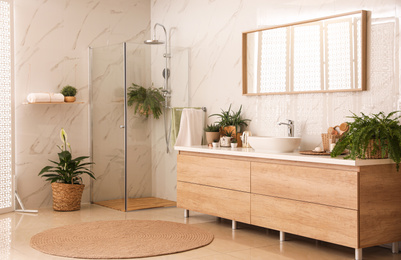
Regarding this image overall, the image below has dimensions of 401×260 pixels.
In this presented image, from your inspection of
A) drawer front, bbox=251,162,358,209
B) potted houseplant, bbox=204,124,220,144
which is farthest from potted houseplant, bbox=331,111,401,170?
potted houseplant, bbox=204,124,220,144

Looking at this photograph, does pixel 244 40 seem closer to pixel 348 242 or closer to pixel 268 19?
pixel 268 19

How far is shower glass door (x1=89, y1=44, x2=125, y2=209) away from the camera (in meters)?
5.61

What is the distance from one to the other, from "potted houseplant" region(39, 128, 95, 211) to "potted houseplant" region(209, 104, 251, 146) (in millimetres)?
1595

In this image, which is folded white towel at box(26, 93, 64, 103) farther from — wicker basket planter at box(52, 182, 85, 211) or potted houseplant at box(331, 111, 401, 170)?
potted houseplant at box(331, 111, 401, 170)

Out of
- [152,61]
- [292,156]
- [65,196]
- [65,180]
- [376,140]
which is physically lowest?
[65,196]

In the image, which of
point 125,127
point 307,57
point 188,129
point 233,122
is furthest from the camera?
point 125,127

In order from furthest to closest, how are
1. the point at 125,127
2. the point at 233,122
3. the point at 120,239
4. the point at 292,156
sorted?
1. the point at 125,127
2. the point at 233,122
3. the point at 120,239
4. the point at 292,156

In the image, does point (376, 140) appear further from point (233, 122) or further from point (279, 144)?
point (233, 122)

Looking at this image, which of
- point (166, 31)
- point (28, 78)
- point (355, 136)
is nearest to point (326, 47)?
point (355, 136)

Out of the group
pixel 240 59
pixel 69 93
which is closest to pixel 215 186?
pixel 240 59

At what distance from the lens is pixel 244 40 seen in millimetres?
5094

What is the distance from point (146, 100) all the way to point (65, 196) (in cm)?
134

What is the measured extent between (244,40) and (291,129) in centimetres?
109

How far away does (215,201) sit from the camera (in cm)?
469
